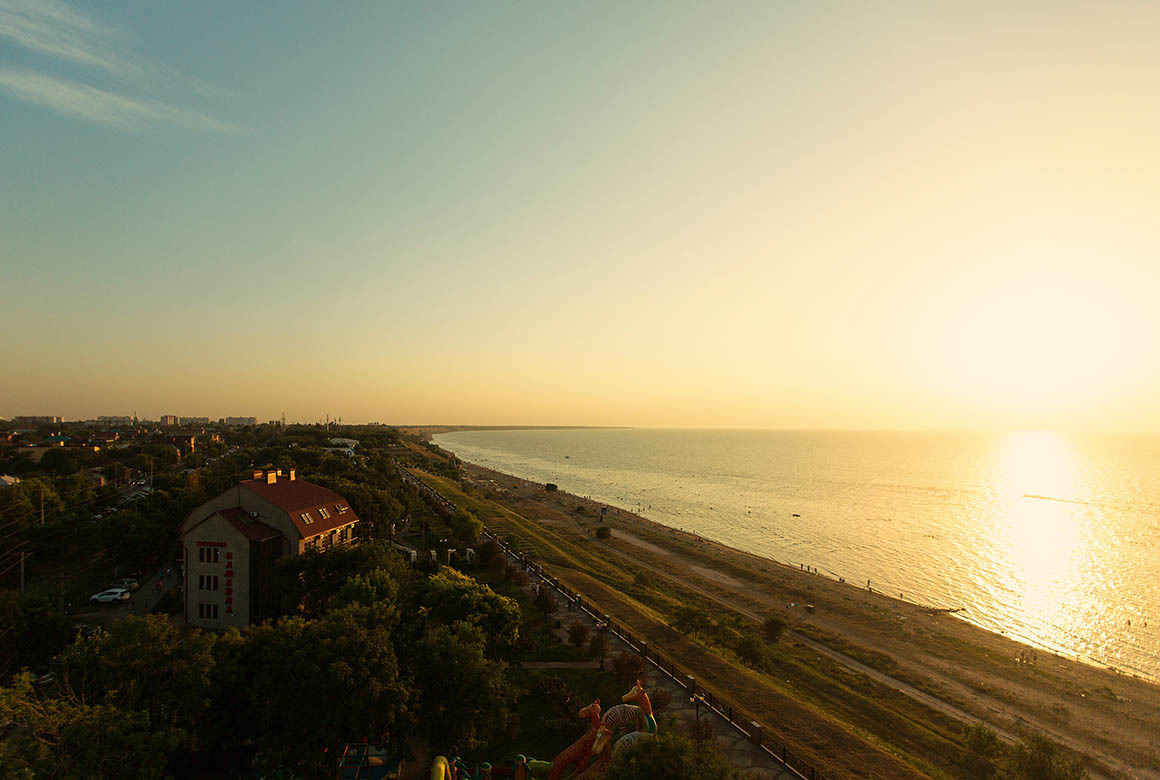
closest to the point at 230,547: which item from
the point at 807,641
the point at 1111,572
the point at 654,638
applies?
the point at 654,638

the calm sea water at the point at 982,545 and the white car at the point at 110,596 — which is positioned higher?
the white car at the point at 110,596

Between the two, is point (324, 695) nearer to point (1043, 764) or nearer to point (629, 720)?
point (629, 720)

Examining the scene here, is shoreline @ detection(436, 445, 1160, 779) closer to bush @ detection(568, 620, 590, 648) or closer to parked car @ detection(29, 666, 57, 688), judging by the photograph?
bush @ detection(568, 620, 590, 648)

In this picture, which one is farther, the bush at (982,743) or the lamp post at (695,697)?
the bush at (982,743)

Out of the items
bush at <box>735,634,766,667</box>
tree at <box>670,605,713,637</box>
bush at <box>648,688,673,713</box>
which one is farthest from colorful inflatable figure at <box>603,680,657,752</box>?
tree at <box>670,605,713,637</box>

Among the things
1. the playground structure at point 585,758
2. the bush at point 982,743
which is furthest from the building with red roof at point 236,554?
the bush at point 982,743

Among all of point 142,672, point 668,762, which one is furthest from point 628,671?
point 142,672

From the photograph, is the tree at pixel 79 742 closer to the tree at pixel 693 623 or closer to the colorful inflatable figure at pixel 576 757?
the colorful inflatable figure at pixel 576 757

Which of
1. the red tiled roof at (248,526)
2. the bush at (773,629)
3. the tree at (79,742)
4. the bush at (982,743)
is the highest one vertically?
the red tiled roof at (248,526)
